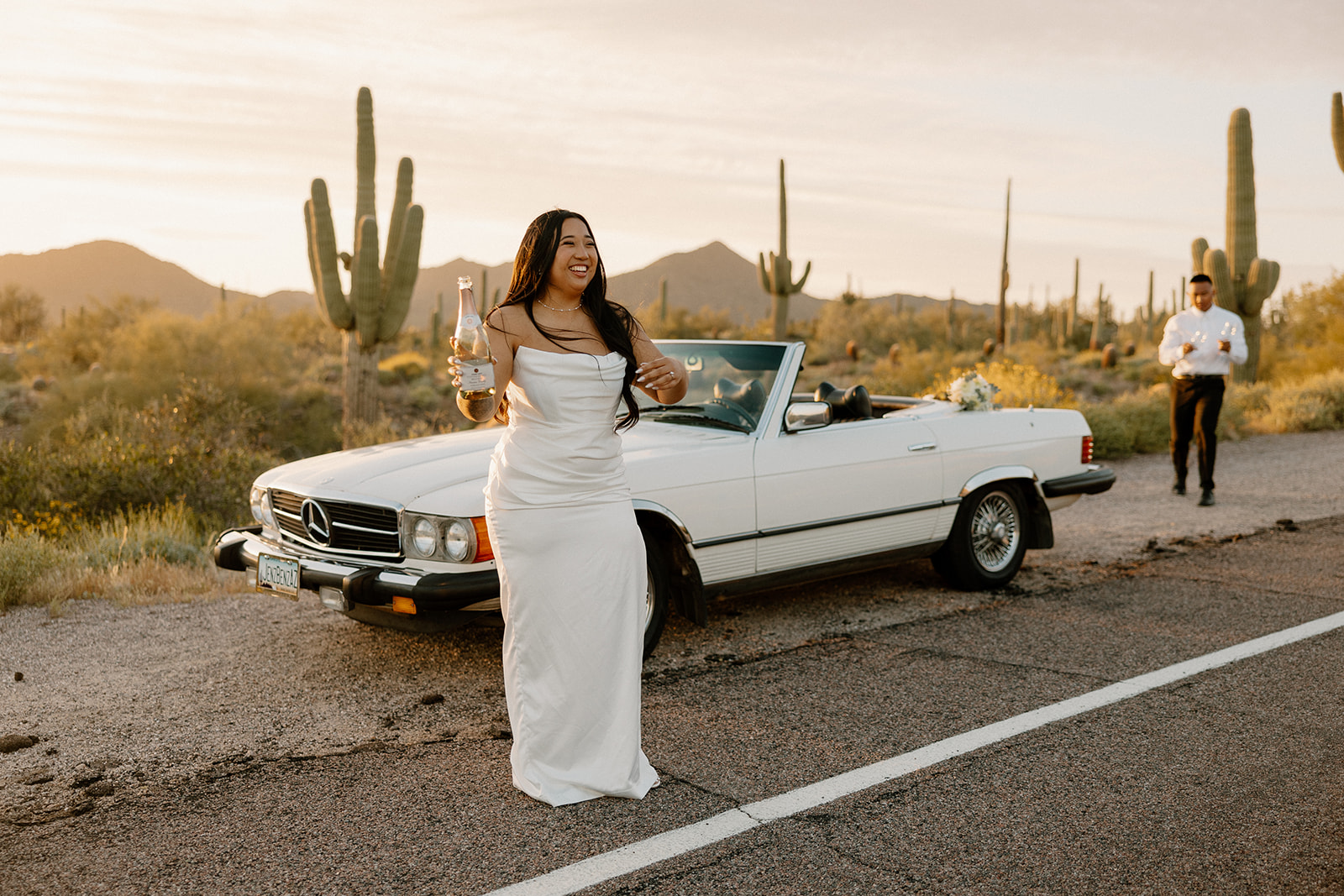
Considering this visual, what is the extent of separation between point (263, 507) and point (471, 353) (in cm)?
246

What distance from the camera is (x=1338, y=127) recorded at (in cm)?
1709

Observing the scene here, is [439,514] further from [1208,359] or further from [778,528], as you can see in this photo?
[1208,359]

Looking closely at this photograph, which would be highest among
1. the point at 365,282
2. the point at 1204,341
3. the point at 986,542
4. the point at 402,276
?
the point at 402,276

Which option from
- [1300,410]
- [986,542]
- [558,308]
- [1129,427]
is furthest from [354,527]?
[1300,410]

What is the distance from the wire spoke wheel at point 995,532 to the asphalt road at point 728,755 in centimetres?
43

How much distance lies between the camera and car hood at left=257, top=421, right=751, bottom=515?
15.2ft

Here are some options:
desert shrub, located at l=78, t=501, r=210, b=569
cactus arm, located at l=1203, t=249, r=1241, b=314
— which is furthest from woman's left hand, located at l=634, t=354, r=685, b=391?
cactus arm, located at l=1203, t=249, r=1241, b=314

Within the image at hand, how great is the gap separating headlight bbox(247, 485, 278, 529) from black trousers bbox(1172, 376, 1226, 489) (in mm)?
8343

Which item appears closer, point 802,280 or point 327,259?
point 327,259

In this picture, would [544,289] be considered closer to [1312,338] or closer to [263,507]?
[263,507]

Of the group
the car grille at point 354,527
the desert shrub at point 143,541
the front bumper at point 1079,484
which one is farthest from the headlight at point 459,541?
the front bumper at point 1079,484

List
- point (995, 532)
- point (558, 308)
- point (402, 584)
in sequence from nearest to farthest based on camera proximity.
Result: point (558, 308), point (402, 584), point (995, 532)

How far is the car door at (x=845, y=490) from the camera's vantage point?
18.1 feet

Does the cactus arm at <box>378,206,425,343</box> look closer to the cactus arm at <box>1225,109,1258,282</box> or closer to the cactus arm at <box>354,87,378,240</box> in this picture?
the cactus arm at <box>354,87,378,240</box>
